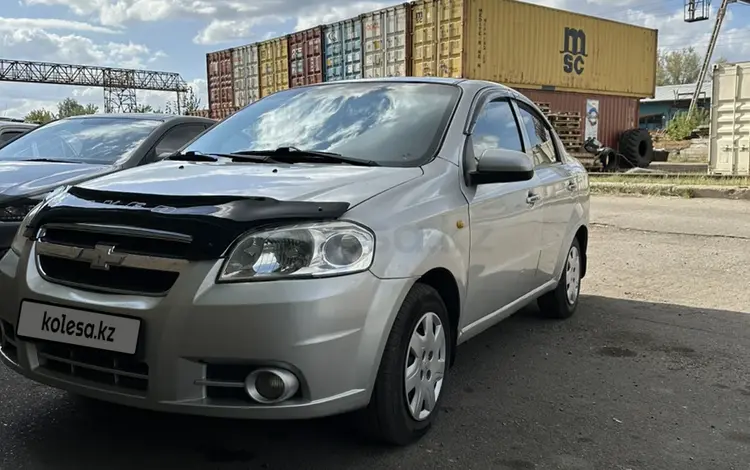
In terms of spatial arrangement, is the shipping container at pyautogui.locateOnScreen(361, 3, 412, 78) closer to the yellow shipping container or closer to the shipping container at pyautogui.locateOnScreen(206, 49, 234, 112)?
the yellow shipping container

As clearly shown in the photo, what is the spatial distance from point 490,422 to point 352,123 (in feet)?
5.37

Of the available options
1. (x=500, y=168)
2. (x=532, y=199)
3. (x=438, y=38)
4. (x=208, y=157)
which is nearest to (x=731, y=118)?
(x=438, y=38)

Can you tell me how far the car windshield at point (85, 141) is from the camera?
607 cm

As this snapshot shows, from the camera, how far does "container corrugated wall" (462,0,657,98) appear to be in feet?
55.7

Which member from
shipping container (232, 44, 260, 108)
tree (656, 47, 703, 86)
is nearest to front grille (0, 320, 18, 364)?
shipping container (232, 44, 260, 108)

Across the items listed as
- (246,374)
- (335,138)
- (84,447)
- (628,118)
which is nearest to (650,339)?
(335,138)

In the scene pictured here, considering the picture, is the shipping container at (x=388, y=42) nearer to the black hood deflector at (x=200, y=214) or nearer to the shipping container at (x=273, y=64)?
the shipping container at (x=273, y=64)

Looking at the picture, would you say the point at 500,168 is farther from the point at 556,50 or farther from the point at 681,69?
the point at 681,69

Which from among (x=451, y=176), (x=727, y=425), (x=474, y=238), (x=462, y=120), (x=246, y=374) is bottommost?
(x=727, y=425)

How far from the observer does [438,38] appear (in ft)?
55.4

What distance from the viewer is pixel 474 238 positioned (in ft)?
10.9

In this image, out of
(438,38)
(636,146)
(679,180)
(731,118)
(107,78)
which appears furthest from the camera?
(107,78)

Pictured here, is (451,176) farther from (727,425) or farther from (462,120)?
(727,425)

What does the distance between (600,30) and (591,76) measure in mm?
1451
